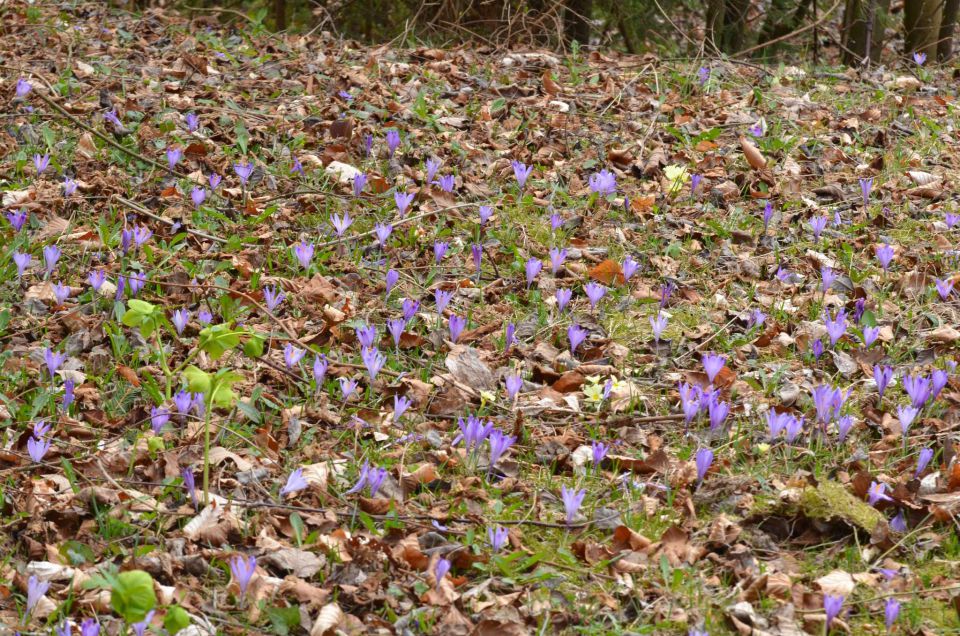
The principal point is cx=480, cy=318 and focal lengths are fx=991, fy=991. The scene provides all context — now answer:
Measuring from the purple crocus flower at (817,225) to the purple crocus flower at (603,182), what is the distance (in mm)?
967

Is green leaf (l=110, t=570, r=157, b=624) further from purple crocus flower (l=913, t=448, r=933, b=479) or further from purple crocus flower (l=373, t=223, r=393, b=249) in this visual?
purple crocus flower (l=373, t=223, r=393, b=249)

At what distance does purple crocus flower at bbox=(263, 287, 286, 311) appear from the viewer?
3.63m

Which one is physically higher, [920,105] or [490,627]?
[920,105]

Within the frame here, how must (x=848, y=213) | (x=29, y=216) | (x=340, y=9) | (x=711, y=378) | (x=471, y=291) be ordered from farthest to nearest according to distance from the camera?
1. (x=340, y=9)
2. (x=848, y=213)
3. (x=29, y=216)
4. (x=471, y=291)
5. (x=711, y=378)

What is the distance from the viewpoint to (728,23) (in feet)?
30.4

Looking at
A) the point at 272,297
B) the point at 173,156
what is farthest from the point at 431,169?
the point at 272,297

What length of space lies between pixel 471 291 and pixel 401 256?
437 mm

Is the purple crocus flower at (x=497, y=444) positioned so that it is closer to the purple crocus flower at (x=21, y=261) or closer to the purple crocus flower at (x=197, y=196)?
the purple crocus flower at (x=21, y=261)

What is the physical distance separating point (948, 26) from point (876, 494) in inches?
294

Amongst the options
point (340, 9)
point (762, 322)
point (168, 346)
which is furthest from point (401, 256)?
point (340, 9)

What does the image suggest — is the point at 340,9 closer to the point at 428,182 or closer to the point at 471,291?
the point at 428,182

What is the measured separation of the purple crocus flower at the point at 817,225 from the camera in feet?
14.7

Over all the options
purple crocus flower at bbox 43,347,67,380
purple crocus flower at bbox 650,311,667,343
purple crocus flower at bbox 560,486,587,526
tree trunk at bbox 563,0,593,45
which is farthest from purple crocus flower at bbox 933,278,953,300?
tree trunk at bbox 563,0,593,45

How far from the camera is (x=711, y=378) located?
3293 millimetres
